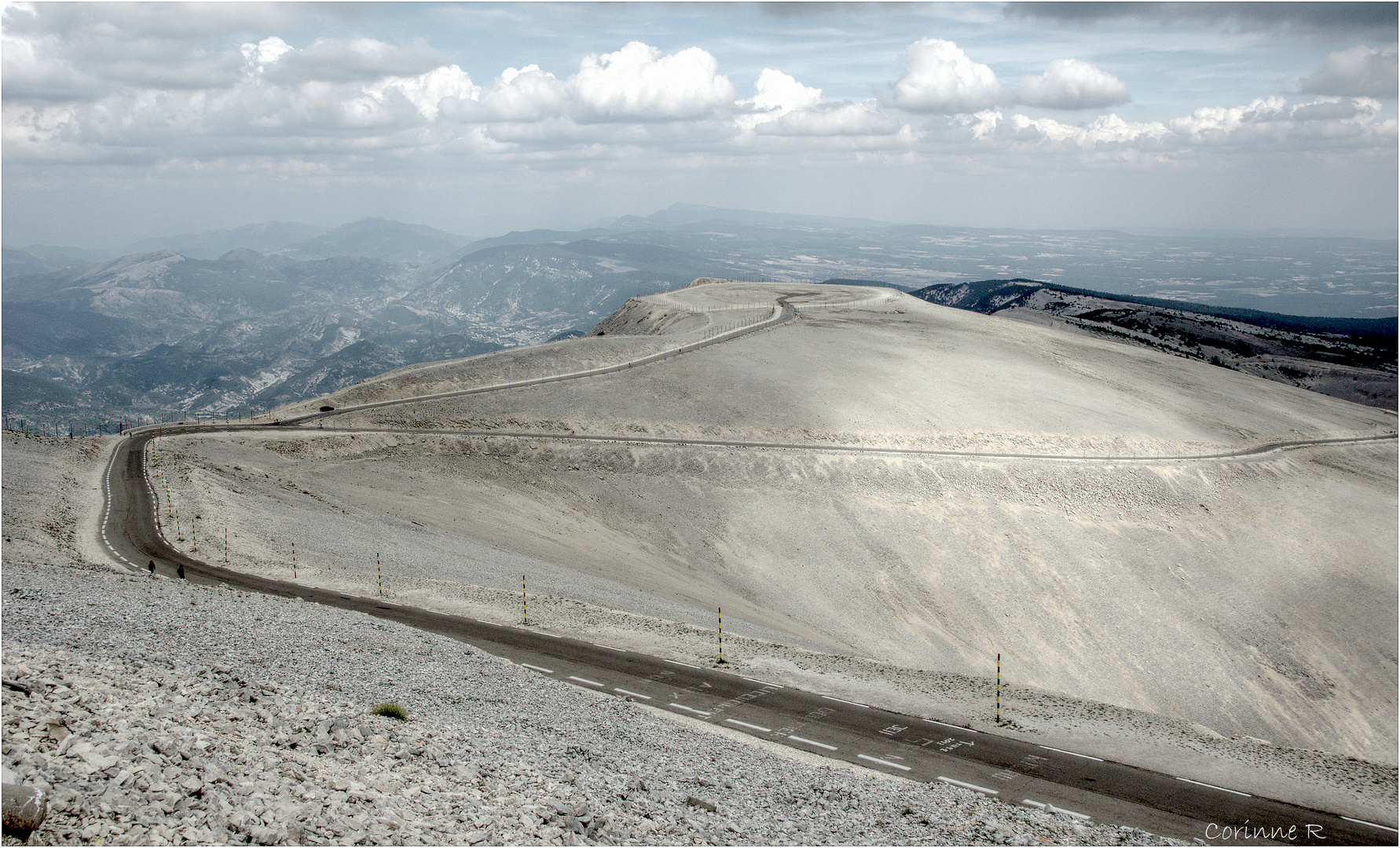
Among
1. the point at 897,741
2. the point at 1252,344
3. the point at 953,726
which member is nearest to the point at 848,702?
the point at 897,741

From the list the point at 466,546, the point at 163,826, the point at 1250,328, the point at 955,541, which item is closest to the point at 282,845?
the point at 163,826

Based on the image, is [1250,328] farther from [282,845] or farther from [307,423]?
[282,845]

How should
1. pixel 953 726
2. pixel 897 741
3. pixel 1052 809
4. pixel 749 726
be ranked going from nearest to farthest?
pixel 1052 809 < pixel 897 741 < pixel 749 726 < pixel 953 726

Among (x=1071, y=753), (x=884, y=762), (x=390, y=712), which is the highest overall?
(x=390, y=712)

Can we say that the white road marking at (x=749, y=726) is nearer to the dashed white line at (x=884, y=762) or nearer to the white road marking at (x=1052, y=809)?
the dashed white line at (x=884, y=762)

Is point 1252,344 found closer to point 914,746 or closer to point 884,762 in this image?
point 914,746

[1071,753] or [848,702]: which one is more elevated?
[1071,753]

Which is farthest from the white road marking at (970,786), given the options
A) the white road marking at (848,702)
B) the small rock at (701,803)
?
the small rock at (701,803)
